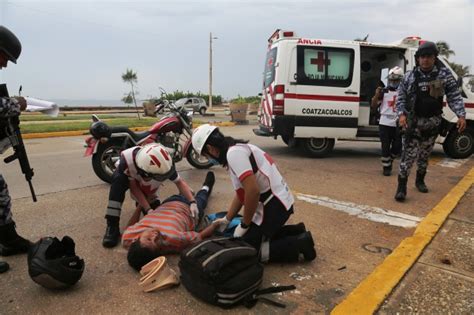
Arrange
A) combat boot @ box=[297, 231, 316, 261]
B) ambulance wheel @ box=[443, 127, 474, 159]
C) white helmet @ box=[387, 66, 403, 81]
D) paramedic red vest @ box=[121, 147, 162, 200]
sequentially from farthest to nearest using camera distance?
ambulance wheel @ box=[443, 127, 474, 159]
white helmet @ box=[387, 66, 403, 81]
paramedic red vest @ box=[121, 147, 162, 200]
combat boot @ box=[297, 231, 316, 261]

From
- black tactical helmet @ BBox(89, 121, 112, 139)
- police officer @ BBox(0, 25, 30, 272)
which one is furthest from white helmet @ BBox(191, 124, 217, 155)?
black tactical helmet @ BBox(89, 121, 112, 139)

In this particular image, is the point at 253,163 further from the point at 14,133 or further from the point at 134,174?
the point at 14,133

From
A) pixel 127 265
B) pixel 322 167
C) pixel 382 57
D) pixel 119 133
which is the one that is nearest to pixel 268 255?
pixel 127 265

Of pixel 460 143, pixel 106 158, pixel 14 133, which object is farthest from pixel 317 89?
pixel 14 133

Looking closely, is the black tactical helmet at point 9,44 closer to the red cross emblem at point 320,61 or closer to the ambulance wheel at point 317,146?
the red cross emblem at point 320,61

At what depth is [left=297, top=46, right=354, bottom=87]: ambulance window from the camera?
276 inches

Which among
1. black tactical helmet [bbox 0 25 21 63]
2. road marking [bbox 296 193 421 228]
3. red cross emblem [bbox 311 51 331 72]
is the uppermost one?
red cross emblem [bbox 311 51 331 72]

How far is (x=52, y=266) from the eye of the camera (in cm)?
243

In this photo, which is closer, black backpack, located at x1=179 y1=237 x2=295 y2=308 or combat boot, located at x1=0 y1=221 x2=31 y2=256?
black backpack, located at x1=179 y1=237 x2=295 y2=308

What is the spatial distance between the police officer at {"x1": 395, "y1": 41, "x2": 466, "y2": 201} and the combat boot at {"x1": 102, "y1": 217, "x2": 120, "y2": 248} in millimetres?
3281

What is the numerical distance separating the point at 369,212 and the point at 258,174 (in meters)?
1.99

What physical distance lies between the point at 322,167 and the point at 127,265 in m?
4.56

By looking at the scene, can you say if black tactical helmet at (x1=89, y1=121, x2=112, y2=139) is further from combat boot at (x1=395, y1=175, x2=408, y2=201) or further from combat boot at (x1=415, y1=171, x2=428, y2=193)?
combat boot at (x1=415, y1=171, x2=428, y2=193)

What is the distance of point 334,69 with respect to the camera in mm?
7113
